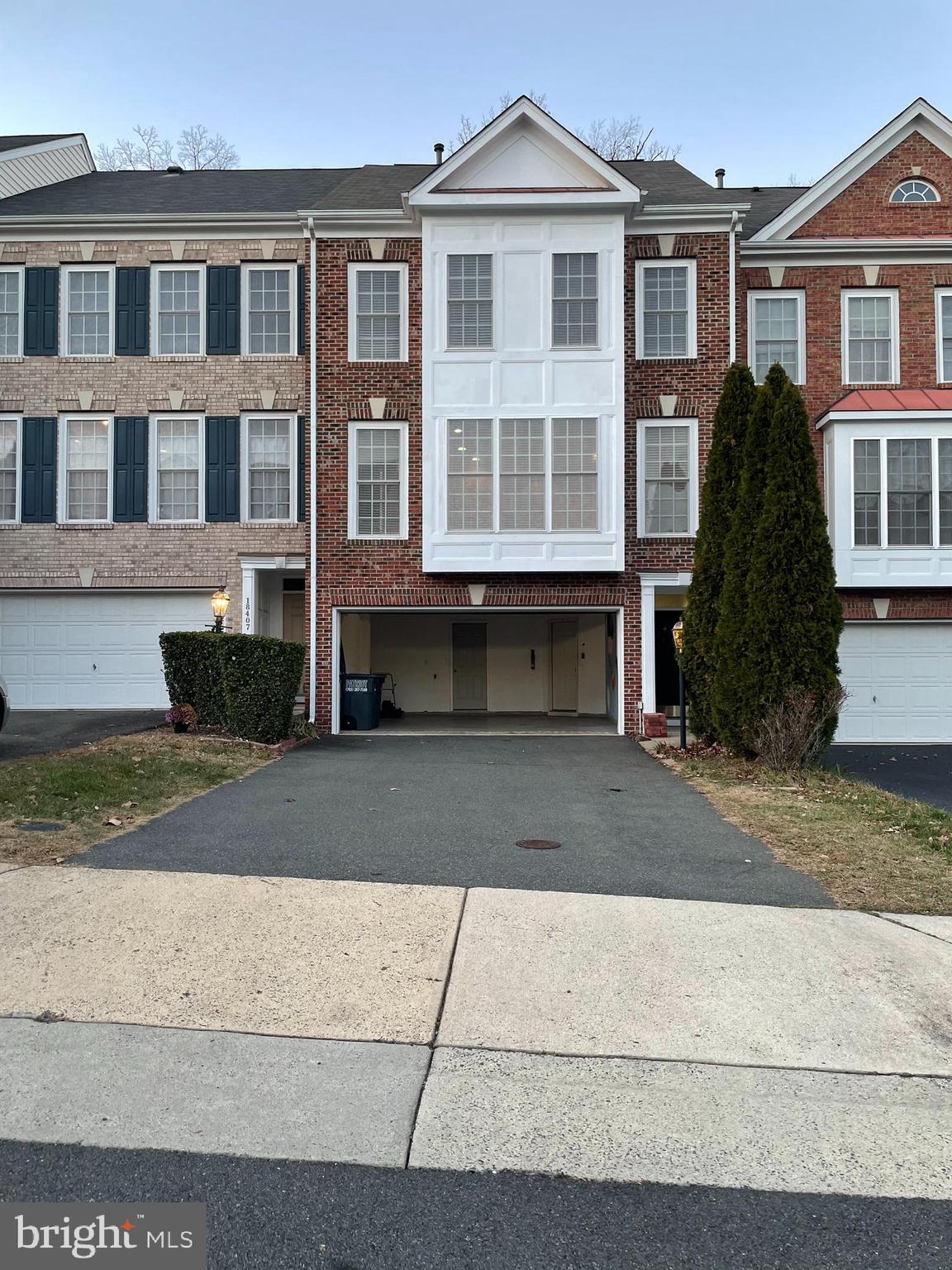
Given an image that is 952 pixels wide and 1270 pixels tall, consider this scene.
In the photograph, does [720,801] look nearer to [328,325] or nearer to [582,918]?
[582,918]

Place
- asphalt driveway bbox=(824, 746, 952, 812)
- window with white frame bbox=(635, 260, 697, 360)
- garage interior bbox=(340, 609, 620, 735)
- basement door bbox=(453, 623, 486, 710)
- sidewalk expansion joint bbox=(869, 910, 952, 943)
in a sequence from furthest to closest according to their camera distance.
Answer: basement door bbox=(453, 623, 486, 710) → garage interior bbox=(340, 609, 620, 735) → window with white frame bbox=(635, 260, 697, 360) → asphalt driveway bbox=(824, 746, 952, 812) → sidewalk expansion joint bbox=(869, 910, 952, 943)

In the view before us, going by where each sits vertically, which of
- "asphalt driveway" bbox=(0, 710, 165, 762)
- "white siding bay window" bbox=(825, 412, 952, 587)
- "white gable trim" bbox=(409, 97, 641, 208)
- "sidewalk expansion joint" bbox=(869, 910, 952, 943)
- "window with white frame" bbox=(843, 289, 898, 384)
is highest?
"white gable trim" bbox=(409, 97, 641, 208)

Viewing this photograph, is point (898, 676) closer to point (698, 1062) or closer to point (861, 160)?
point (861, 160)

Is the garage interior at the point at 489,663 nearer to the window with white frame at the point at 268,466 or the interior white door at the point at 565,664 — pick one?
the interior white door at the point at 565,664

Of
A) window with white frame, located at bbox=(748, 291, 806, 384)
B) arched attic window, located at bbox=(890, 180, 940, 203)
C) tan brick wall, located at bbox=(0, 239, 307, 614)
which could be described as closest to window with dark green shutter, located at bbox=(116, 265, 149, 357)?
tan brick wall, located at bbox=(0, 239, 307, 614)

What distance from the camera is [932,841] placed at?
748 cm

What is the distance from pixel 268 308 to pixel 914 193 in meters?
12.2

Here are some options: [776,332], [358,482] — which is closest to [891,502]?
[776,332]

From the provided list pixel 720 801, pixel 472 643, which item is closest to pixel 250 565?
pixel 472 643

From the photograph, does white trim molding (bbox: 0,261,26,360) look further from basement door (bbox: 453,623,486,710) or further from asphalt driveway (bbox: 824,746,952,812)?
asphalt driveway (bbox: 824,746,952,812)

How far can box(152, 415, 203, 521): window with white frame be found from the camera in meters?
17.2

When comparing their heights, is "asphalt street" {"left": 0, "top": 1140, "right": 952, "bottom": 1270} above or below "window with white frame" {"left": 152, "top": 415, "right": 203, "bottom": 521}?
below

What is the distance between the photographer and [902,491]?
628 inches

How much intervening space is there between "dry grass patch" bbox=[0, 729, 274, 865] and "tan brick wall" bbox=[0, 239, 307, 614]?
17.4 feet
